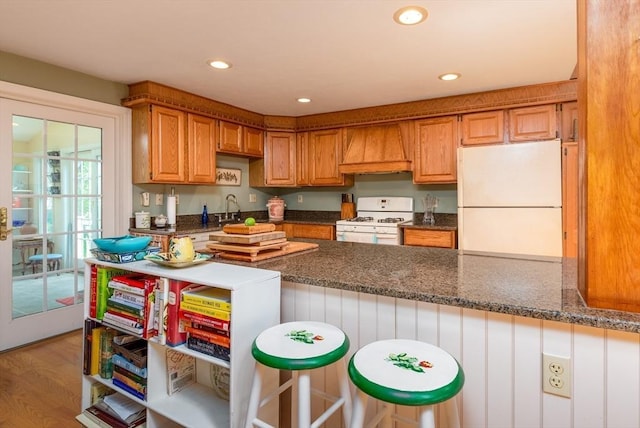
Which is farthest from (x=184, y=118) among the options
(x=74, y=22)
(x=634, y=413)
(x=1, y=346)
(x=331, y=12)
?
(x=634, y=413)

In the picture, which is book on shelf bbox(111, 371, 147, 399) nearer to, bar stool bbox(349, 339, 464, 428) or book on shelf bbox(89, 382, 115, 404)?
book on shelf bbox(89, 382, 115, 404)

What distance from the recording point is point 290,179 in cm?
455

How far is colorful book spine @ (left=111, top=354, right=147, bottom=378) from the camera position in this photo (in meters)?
1.49

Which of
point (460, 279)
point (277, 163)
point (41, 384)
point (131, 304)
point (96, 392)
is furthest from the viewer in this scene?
point (277, 163)

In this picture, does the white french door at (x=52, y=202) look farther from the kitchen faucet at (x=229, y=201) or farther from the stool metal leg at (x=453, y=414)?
the stool metal leg at (x=453, y=414)

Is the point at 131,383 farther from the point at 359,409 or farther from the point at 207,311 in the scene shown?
the point at 359,409

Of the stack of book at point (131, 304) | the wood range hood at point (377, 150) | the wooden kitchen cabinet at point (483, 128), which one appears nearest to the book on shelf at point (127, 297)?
the stack of book at point (131, 304)

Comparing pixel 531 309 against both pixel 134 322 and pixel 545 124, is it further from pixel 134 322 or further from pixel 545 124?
pixel 545 124

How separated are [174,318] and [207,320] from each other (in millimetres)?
171

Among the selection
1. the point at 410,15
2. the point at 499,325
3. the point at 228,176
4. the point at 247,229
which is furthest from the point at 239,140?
the point at 499,325

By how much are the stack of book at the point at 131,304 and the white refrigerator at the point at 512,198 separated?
2431 millimetres

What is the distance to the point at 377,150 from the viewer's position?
3980 millimetres

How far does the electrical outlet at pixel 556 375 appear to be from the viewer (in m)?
0.99

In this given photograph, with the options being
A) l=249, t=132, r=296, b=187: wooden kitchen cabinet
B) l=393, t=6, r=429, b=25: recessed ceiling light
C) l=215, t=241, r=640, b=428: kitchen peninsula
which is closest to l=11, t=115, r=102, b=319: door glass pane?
l=249, t=132, r=296, b=187: wooden kitchen cabinet
